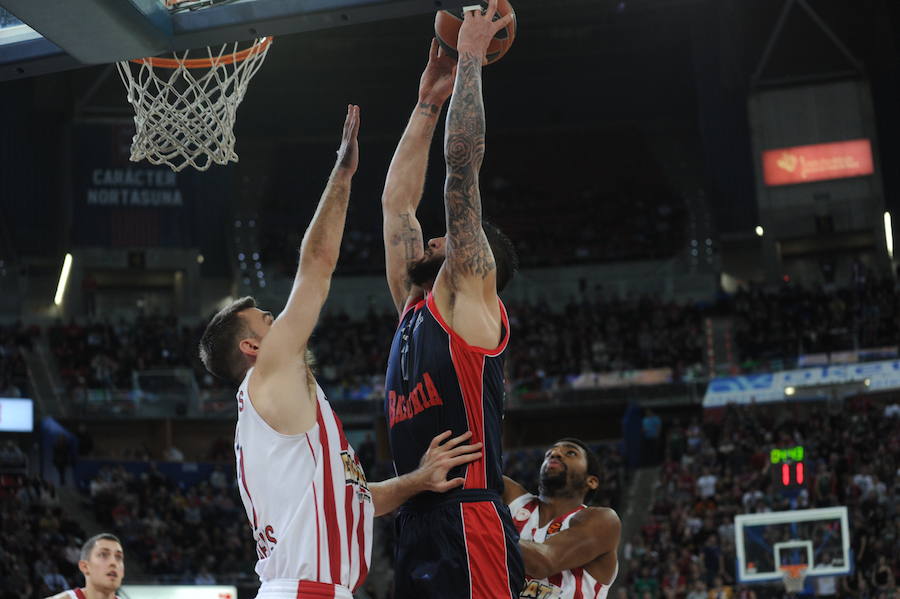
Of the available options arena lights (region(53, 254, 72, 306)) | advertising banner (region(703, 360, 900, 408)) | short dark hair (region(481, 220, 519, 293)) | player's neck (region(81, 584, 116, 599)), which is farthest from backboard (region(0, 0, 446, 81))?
arena lights (region(53, 254, 72, 306))

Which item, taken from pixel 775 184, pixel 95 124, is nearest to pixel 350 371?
pixel 95 124

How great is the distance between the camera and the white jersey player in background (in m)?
3.70

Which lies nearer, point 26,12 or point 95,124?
point 26,12

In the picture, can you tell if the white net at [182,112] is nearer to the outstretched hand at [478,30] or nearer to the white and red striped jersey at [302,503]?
the outstretched hand at [478,30]

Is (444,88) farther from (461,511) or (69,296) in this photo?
(69,296)

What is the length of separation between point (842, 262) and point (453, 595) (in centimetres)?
2902

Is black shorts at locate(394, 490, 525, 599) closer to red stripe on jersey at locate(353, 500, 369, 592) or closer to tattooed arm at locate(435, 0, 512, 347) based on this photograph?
red stripe on jersey at locate(353, 500, 369, 592)

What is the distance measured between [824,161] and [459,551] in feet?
93.9

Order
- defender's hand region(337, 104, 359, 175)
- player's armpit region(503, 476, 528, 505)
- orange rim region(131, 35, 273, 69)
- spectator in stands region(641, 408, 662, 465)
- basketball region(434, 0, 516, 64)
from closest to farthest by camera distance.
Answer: defender's hand region(337, 104, 359, 175)
basketball region(434, 0, 516, 64)
player's armpit region(503, 476, 528, 505)
orange rim region(131, 35, 273, 69)
spectator in stands region(641, 408, 662, 465)

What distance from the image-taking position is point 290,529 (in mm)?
3707

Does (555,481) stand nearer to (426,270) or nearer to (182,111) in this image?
(426,270)

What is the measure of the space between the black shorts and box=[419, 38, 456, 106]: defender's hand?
6.23ft

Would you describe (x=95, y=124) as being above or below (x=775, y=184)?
above

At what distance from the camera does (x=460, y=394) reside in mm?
3979
